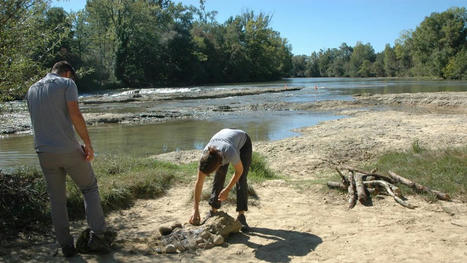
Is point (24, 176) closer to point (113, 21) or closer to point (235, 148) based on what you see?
point (235, 148)

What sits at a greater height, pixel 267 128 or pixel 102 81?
pixel 102 81

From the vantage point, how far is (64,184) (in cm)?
399

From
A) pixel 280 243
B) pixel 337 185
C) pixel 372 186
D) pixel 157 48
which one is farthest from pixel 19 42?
pixel 157 48

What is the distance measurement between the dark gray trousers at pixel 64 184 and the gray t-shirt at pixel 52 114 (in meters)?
0.10

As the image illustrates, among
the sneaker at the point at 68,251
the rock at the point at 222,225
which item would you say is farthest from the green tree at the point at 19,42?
the rock at the point at 222,225

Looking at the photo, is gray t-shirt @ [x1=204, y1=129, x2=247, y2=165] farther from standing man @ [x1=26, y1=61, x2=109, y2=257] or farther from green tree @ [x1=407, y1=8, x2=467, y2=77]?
green tree @ [x1=407, y1=8, x2=467, y2=77]

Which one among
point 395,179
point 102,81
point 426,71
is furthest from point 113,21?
point 426,71

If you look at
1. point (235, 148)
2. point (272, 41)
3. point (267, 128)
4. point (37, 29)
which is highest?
point (272, 41)

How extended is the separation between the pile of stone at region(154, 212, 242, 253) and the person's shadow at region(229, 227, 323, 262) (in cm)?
18

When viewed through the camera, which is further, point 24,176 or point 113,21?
point 113,21

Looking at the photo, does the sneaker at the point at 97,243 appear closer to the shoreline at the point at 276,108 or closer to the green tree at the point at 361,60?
the shoreline at the point at 276,108

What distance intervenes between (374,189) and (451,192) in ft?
3.49

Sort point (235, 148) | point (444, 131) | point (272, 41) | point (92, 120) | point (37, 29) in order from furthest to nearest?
point (272, 41) < point (92, 120) < point (444, 131) < point (37, 29) < point (235, 148)

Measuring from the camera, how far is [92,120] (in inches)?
789
